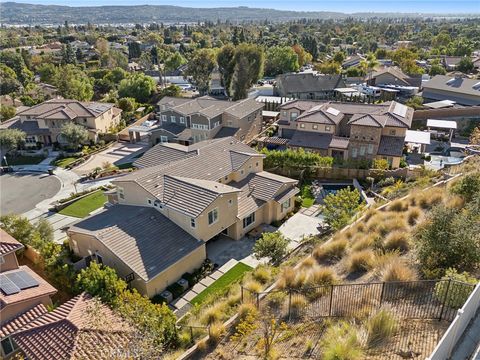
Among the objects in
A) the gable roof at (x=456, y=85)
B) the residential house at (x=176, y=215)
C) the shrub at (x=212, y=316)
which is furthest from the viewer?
the gable roof at (x=456, y=85)

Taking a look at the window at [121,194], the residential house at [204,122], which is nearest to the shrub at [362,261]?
the window at [121,194]

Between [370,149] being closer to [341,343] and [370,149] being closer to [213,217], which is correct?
[213,217]

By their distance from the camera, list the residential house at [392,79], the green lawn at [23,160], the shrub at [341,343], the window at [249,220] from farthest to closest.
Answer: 1. the residential house at [392,79]
2. the green lawn at [23,160]
3. the window at [249,220]
4. the shrub at [341,343]

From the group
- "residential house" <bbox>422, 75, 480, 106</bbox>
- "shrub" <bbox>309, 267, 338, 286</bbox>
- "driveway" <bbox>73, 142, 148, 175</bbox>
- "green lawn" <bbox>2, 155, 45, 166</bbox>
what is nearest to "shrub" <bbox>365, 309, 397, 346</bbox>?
"shrub" <bbox>309, 267, 338, 286</bbox>

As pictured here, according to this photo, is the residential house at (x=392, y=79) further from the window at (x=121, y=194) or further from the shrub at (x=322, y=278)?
the shrub at (x=322, y=278)

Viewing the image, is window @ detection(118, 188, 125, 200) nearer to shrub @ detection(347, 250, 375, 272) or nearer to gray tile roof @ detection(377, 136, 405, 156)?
shrub @ detection(347, 250, 375, 272)

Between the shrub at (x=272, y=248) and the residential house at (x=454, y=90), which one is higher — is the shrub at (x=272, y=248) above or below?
below
